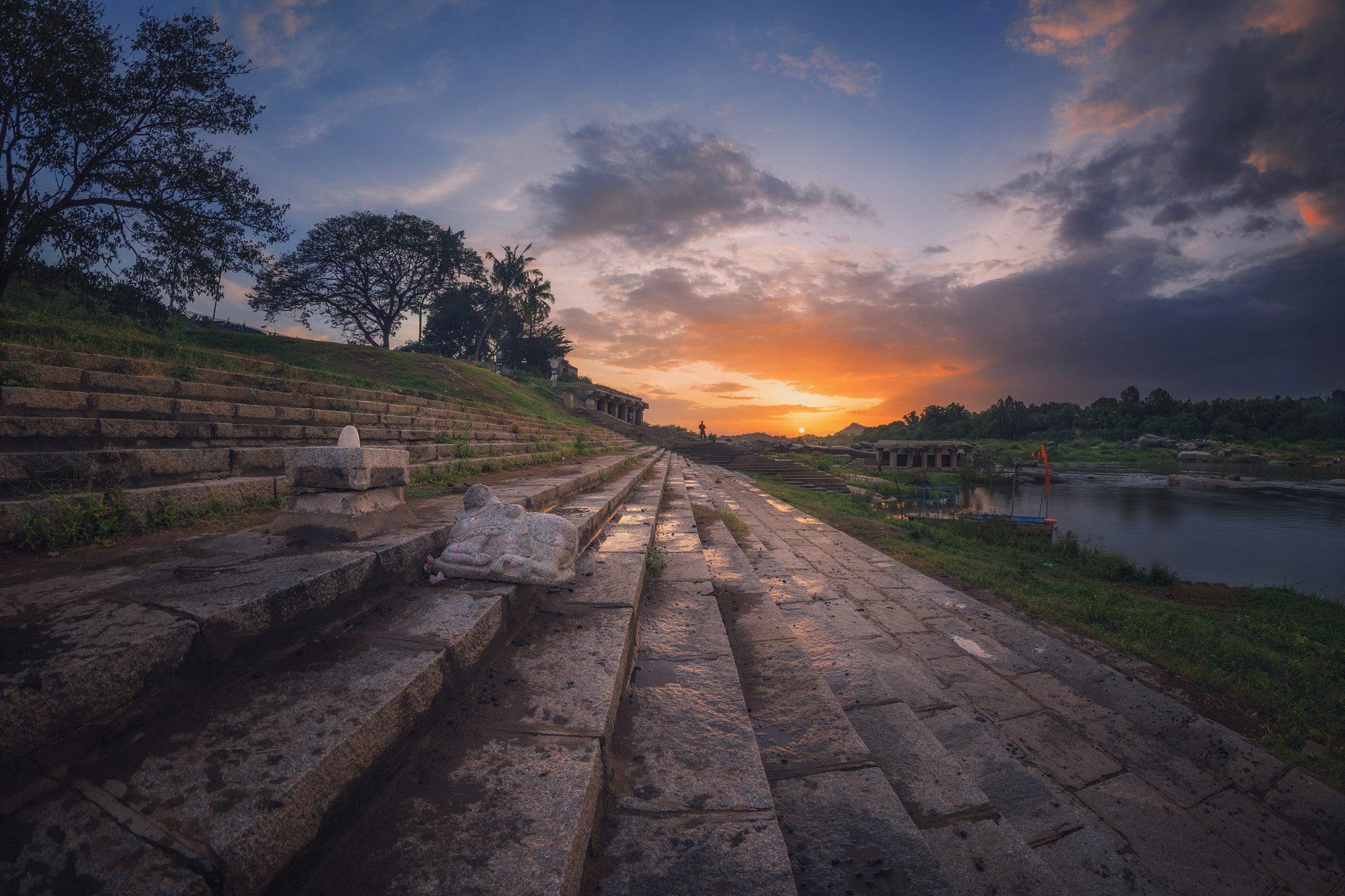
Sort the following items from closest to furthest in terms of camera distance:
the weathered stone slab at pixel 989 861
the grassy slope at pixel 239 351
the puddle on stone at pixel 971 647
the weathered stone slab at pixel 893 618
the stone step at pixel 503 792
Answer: the stone step at pixel 503 792 → the weathered stone slab at pixel 989 861 → the puddle on stone at pixel 971 647 → the weathered stone slab at pixel 893 618 → the grassy slope at pixel 239 351

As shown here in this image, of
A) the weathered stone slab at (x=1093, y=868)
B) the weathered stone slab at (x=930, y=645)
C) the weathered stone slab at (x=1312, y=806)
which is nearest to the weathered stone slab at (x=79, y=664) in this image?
the weathered stone slab at (x=1093, y=868)

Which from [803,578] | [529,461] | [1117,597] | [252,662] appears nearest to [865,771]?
[252,662]

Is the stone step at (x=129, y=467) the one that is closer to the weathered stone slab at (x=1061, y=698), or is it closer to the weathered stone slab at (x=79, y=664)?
the weathered stone slab at (x=79, y=664)

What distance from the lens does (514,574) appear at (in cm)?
224

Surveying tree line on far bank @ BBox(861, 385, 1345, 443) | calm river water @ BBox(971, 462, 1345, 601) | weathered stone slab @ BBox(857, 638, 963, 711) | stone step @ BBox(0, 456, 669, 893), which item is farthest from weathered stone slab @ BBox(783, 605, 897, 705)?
tree line on far bank @ BBox(861, 385, 1345, 443)

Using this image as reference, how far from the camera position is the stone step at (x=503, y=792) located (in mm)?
979

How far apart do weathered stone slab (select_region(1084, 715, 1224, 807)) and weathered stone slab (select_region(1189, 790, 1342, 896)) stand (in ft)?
0.22

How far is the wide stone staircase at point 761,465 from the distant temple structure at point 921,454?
366 inches

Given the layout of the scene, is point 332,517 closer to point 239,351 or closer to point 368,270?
point 239,351

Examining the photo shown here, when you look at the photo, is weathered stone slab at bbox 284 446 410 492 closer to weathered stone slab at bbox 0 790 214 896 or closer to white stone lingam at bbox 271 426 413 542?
white stone lingam at bbox 271 426 413 542

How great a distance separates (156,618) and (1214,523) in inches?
1062

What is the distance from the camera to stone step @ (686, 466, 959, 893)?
132cm

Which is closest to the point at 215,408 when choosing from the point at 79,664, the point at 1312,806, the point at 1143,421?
the point at 79,664

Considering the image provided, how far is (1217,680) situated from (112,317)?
18.6m
